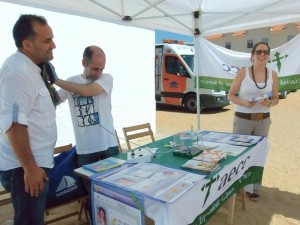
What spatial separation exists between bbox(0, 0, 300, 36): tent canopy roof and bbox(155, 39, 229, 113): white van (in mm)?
4833

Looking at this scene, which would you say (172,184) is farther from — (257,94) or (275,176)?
(275,176)

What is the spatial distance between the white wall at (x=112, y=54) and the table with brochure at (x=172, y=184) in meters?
2.70

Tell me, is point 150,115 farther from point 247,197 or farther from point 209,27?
point 247,197

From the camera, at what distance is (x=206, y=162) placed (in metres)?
1.78

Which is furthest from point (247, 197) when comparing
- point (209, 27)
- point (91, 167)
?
point (209, 27)

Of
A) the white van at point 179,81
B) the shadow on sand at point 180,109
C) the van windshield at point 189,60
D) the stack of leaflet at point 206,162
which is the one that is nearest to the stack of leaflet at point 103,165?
the stack of leaflet at point 206,162

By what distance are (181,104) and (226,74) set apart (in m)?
5.38

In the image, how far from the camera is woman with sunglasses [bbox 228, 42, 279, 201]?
2684 millimetres

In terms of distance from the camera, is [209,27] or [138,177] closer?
[138,177]

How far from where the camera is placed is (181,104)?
9406 mm

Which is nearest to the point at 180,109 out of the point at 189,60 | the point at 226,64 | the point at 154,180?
the point at 189,60

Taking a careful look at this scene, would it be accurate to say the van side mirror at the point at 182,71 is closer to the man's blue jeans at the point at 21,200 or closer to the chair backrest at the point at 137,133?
the chair backrest at the point at 137,133

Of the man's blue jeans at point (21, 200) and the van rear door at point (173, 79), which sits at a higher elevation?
the van rear door at point (173, 79)

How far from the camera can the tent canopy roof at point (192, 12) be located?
320 cm
